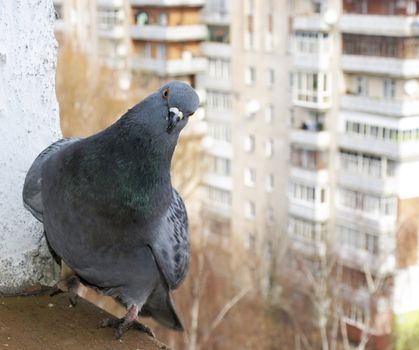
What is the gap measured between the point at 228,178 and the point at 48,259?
21.2 metres

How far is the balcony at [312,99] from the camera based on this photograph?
64.1 feet

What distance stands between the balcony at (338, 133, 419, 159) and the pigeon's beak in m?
16.2

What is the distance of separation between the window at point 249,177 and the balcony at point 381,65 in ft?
15.4

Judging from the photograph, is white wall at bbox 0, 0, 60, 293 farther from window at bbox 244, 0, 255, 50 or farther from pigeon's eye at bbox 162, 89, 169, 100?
window at bbox 244, 0, 255, 50

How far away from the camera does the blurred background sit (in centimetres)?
1744

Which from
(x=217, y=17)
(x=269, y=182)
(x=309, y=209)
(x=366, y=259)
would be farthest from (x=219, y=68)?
(x=366, y=259)

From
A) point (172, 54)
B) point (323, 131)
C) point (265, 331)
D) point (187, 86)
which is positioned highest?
point (187, 86)

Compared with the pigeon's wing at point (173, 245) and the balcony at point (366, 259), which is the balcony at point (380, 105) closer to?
the balcony at point (366, 259)

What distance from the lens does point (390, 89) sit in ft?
59.5

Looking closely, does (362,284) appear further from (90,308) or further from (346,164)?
(90,308)

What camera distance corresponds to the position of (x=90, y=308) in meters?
2.01

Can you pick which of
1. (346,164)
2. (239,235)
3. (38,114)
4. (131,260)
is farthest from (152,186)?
(239,235)

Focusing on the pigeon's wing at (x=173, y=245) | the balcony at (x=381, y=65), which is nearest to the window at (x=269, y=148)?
the balcony at (x=381, y=65)

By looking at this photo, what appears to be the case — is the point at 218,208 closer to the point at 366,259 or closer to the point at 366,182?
the point at 366,182
